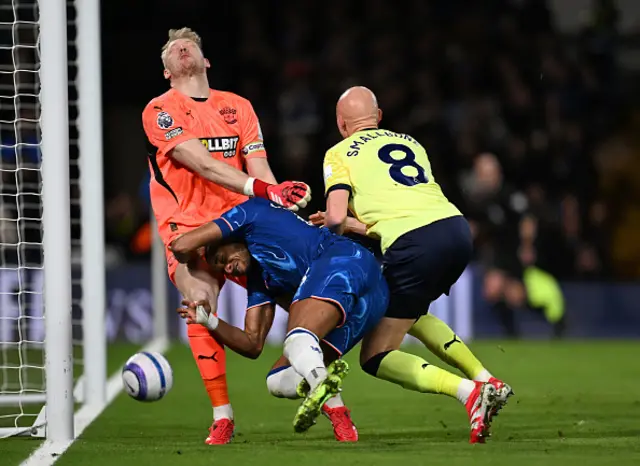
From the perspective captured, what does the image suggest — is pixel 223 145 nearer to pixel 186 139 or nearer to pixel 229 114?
pixel 229 114

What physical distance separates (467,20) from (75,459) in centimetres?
1232

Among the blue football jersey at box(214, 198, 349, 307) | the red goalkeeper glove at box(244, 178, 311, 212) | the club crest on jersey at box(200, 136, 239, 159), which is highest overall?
the club crest on jersey at box(200, 136, 239, 159)

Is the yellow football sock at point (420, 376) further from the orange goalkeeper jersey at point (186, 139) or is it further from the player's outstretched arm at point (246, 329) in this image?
the orange goalkeeper jersey at point (186, 139)

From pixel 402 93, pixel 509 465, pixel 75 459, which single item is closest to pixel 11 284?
pixel 402 93

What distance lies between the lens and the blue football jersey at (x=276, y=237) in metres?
6.07

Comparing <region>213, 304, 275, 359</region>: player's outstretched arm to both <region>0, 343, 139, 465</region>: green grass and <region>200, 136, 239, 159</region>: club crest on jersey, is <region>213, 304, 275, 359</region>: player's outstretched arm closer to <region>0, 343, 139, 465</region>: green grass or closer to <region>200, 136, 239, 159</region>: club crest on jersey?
<region>200, 136, 239, 159</region>: club crest on jersey

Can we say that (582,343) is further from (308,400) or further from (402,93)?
(308,400)

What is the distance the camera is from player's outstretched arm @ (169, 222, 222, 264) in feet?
19.7

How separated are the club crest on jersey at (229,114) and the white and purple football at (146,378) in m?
1.35

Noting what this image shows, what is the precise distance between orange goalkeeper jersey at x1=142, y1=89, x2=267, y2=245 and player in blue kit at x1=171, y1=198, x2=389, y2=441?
0.32 m

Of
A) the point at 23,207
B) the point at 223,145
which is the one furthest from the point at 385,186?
the point at 23,207

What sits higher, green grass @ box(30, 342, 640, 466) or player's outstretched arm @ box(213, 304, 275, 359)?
player's outstretched arm @ box(213, 304, 275, 359)

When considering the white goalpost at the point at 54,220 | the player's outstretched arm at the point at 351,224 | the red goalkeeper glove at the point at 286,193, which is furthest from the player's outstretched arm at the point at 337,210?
the white goalpost at the point at 54,220

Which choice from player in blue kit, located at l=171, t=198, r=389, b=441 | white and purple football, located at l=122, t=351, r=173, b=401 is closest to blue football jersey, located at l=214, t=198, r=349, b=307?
player in blue kit, located at l=171, t=198, r=389, b=441
